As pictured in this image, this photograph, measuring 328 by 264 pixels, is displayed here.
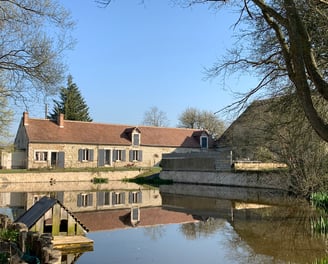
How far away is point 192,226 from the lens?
12.4 m

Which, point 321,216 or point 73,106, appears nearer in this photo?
point 321,216

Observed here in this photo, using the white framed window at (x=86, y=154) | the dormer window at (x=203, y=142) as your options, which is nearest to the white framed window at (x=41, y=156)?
the white framed window at (x=86, y=154)

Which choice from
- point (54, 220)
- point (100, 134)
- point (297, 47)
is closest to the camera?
point (297, 47)

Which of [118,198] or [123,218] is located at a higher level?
[118,198]

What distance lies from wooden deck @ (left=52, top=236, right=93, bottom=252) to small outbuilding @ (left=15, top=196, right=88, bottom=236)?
11.9 inches

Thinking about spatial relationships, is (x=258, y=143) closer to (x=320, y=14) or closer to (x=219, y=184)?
(x=219, y=184)

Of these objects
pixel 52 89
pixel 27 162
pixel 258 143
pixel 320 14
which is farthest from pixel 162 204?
pixel 27 162

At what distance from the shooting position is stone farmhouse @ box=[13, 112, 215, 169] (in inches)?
1271

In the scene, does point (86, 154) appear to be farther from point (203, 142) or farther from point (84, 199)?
point (84, 199)

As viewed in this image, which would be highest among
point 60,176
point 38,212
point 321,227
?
point 60,176

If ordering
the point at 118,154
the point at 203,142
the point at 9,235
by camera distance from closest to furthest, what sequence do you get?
the point at 9,235, the point at 118,154, the point at 203,142

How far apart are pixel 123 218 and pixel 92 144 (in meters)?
21.4

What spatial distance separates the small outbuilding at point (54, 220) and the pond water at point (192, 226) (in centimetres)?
74

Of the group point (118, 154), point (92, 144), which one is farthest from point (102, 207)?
point (118, 154)
